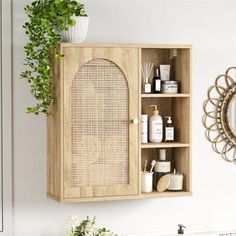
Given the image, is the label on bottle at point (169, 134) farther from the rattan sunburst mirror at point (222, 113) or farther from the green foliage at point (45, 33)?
the green foliage at point (45, 33)

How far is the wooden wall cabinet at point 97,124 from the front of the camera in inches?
125

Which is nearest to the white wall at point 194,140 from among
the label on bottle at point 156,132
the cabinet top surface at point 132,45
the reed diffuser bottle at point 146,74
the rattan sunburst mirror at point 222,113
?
the rattan sunburst mirror at point 222,113

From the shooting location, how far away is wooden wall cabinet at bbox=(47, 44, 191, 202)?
125 inches

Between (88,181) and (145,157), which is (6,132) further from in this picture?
(145,157)

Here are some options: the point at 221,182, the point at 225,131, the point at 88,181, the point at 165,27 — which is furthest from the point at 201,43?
the point at 88,181

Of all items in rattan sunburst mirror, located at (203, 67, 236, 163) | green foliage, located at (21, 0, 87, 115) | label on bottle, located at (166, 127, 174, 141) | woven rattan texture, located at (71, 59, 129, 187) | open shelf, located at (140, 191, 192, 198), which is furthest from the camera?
rattan sunburst mirror, located at (203, 67, 236, 163)

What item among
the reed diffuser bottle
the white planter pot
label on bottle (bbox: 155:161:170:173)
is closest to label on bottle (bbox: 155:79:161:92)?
the reed diffuser bottle

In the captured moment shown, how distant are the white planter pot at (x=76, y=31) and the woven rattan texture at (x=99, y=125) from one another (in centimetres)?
13

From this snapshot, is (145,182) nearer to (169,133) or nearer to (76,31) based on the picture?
(169,133)

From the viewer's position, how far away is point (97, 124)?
324cm

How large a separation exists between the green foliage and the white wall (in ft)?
0.61

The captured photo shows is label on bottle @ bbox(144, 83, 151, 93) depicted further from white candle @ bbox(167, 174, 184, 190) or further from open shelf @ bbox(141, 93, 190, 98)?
white candle @ bbox(167, 174, 184, 190)

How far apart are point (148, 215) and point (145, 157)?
328 millimetres

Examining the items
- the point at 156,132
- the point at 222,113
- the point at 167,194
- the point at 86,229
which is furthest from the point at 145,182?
the point at 222,113
